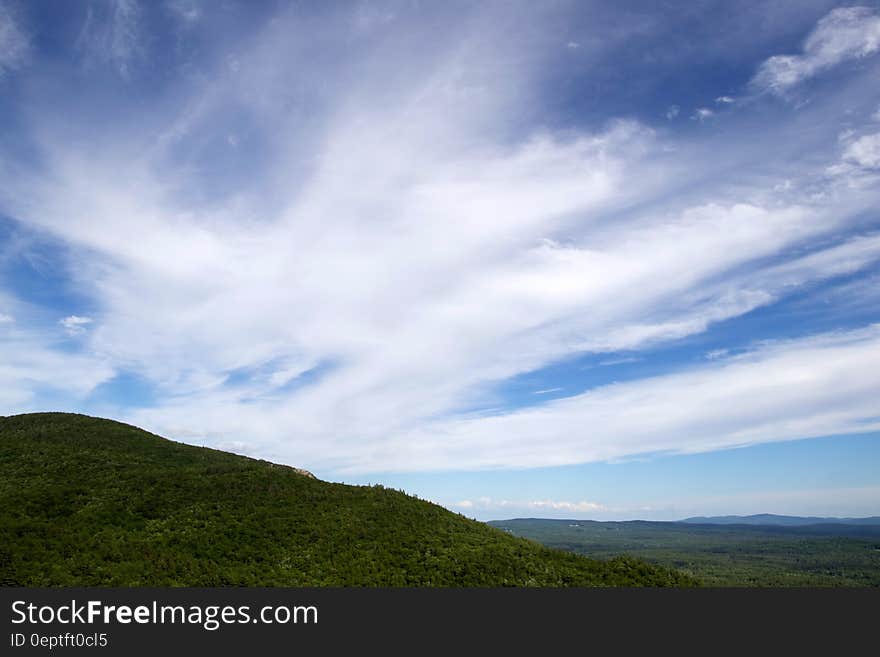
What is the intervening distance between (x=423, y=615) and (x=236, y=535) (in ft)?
55.3

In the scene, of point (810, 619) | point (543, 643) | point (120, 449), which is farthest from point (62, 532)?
point (810, 619)

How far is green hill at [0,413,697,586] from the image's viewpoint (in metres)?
28.9

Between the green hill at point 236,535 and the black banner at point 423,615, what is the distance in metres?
4.85

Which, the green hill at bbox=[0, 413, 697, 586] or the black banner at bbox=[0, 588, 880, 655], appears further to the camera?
the green hill at bbox=[0, 413, 697, 586]

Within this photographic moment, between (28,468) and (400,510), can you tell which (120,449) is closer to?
(28,468)

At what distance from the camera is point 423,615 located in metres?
22.4

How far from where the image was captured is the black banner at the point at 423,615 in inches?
822

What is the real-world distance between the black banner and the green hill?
15.9 ft

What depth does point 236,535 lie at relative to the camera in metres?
33.8

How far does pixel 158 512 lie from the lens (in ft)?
120

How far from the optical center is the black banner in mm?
20875

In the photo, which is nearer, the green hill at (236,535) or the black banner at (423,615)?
the black banner at (423,615)

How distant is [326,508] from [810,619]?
2968 cm

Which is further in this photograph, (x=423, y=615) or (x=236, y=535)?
(x=236, y=535)
